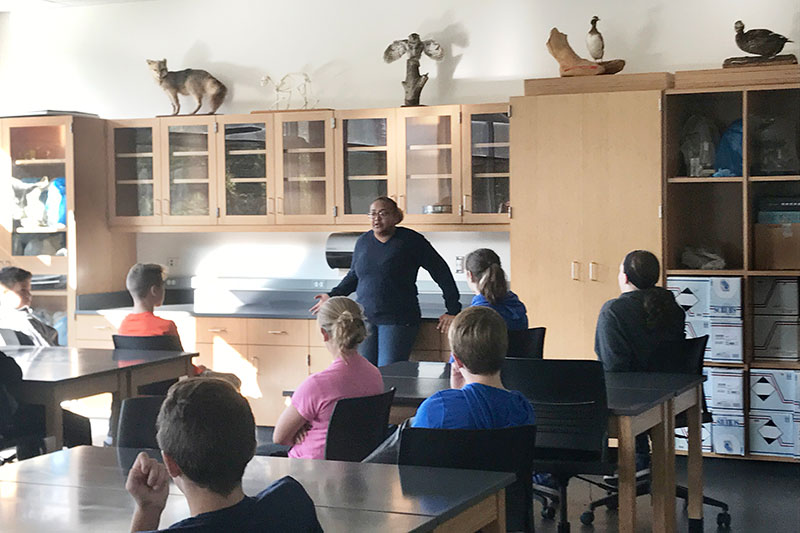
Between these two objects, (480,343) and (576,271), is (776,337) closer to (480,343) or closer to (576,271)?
(576,271)

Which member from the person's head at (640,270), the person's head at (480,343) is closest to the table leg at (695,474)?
the person's head at (640,270)

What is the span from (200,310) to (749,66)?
3702mm

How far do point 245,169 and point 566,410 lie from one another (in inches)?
145

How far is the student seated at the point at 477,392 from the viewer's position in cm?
283

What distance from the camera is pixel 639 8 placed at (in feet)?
20.3

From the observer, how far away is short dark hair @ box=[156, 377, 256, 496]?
5.89 ft

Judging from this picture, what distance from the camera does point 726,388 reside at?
565cm

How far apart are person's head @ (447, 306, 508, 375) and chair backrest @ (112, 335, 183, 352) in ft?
8.41

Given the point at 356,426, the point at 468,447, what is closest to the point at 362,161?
the point at 356,426

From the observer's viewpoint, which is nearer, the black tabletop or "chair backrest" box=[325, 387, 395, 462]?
"chair backrest" box=[325, 387, 395, 462]

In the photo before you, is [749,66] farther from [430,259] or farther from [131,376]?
[131,376]

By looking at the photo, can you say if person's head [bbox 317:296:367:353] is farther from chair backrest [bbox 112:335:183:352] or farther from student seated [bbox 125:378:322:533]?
chair backrest [bbox 112:335:183:352]

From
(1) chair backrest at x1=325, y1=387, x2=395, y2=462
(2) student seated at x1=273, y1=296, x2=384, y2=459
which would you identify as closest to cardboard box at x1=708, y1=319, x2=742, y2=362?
(2) student seated at x1=273, y1=296, x2=384, y2=459

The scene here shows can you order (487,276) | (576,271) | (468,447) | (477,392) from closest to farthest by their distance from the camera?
(468,447) < (477,392) < (487,276) < (576,271)
